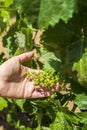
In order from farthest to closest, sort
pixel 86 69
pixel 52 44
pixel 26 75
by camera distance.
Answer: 1. pixel 26 75
2. pixel 52 44
3. pixel 86 69

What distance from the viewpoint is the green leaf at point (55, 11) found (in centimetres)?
144

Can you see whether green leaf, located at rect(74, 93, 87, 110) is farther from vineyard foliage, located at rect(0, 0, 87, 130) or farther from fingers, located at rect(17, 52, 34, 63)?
fingers, located at rect(17, 52, 34, 63)

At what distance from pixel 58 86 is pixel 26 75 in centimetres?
22

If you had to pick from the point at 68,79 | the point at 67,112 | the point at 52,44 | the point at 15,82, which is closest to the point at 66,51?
the point at 52,44

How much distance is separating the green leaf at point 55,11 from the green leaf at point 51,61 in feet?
1.13

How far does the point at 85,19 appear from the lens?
166cm

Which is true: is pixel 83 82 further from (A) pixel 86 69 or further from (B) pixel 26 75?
(B) pixel 26 75

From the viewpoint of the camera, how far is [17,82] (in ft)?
7.04

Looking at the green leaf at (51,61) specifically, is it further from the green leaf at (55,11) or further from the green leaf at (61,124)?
the green leaf at (55,11)

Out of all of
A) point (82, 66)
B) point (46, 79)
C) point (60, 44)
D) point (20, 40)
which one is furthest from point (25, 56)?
point (82, 66)

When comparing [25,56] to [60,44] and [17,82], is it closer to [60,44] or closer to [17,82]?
[17,82]

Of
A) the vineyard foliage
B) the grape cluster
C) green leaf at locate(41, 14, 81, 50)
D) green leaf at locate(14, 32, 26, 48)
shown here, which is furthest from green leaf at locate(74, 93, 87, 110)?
green leaf at locate(14, 32, 26, 48)

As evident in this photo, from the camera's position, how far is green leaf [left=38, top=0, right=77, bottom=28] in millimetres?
1440

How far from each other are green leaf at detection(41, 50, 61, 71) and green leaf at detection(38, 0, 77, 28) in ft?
1.13
